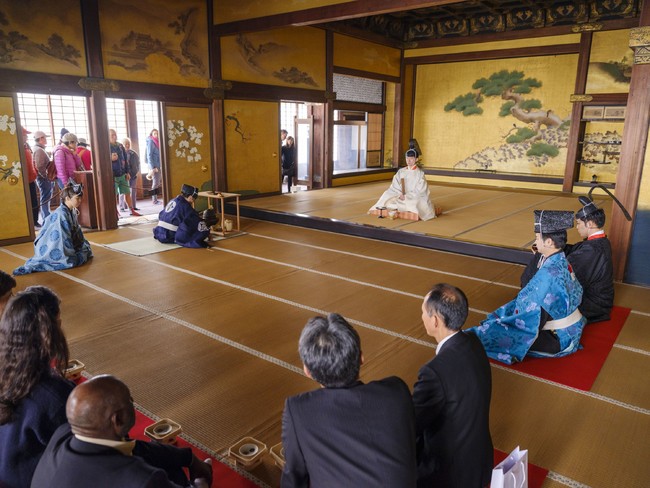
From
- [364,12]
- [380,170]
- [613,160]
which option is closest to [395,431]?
[364,12]

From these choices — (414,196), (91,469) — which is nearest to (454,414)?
(91,469)

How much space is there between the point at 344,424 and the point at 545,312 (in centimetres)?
205

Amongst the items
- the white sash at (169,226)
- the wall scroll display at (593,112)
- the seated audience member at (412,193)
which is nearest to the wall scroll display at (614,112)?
the wall scroll display at (593,112)

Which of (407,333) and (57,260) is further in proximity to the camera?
(57,260)

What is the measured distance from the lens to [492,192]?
33.4 ft

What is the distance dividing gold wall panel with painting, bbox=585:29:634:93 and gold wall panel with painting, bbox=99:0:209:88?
286 inches

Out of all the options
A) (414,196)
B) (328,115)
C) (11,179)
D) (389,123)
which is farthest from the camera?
(389,123)

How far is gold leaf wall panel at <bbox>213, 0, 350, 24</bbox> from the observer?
6.17 m

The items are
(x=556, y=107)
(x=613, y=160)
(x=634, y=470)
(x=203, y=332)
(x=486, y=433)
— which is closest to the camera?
(x=486, y=433)

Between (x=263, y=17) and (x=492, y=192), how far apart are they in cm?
583

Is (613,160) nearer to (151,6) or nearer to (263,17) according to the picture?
(263,17)

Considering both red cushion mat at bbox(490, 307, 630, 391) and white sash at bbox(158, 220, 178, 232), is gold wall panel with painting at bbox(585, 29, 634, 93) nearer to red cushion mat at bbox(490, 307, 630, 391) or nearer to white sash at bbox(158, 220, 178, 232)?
red cushion mat at bbox(490, 307, 630, 391)

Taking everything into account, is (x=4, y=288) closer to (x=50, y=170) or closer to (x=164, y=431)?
(x=164, y=431)

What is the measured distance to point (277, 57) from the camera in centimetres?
897
